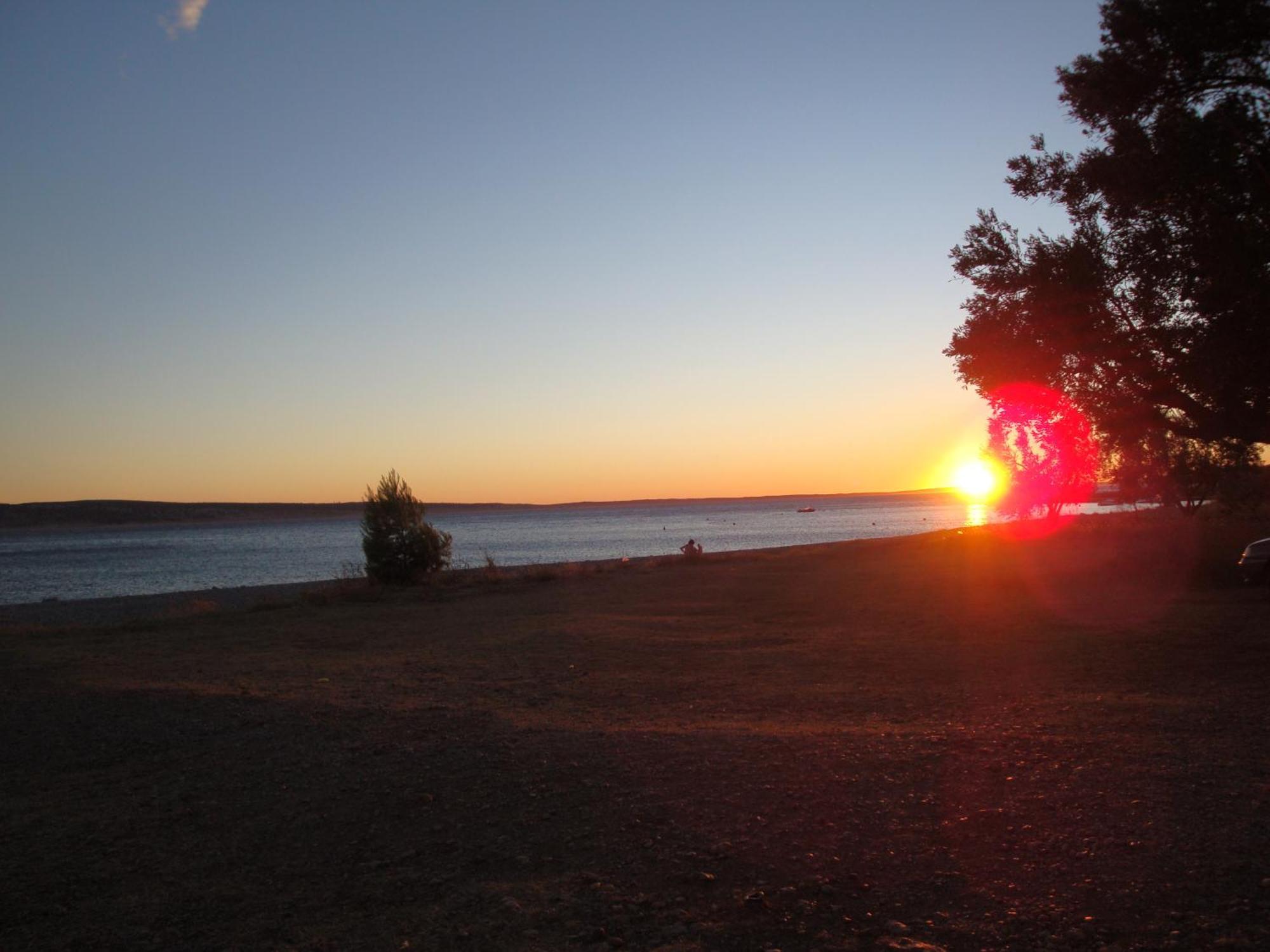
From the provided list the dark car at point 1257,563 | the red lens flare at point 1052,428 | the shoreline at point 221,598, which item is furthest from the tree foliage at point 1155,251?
the shoreline at point 221,598

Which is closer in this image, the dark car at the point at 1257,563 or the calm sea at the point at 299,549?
the dark car at the point at 1257,563

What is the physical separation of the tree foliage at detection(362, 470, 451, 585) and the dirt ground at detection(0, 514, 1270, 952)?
15667 millimetres

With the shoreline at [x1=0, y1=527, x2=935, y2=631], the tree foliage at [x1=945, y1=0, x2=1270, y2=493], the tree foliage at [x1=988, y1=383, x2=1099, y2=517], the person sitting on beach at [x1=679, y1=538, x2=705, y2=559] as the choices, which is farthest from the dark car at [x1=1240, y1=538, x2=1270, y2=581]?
the person sitting on beach at [x1=679, y1=538, x2=705, y2=559]

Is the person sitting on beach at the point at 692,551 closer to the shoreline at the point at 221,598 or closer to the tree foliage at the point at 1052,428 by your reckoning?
the shoreline at the point at 221,598

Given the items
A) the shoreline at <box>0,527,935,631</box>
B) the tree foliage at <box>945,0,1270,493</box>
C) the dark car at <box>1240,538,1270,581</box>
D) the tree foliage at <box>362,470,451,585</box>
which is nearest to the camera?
the tree foliage at <box>945,0,1270,493</box>

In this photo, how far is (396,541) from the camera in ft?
103

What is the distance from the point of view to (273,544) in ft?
328

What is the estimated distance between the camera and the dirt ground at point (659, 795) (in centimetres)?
470

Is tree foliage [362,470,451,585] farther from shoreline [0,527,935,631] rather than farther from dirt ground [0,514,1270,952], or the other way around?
dirt ground [0,514,1270,952]

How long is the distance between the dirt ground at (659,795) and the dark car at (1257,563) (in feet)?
11.9

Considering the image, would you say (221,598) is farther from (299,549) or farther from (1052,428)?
(299,549)

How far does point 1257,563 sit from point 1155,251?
10106 millimetres

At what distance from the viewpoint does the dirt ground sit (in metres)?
4.70


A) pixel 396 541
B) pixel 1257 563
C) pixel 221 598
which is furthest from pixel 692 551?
pixel 1257 563
